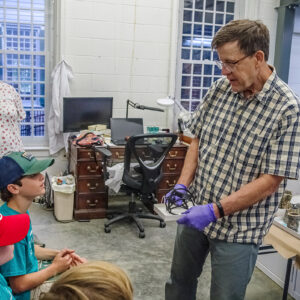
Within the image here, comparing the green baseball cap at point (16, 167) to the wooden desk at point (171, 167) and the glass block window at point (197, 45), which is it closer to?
the wooden desk at point (171, 167)

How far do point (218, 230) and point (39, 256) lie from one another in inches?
33.1

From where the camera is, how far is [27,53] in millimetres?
4562

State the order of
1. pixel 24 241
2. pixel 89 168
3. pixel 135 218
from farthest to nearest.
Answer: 1. pixel 89 168
2. pixel 135 218
3. pixel 24 241

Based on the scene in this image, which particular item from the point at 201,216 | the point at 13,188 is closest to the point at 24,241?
the point at 13,188

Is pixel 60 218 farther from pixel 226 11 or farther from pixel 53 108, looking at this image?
pixel 226 11

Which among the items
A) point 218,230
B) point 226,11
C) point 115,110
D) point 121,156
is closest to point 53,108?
point 115,110

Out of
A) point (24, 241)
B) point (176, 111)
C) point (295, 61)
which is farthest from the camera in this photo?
point (295, 61)

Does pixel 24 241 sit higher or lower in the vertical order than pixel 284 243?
higher

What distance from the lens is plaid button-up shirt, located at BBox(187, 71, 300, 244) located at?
4.98 ft

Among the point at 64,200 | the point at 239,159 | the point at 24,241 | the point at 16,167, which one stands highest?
the point at 239,159

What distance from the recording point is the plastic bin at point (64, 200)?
13.1ft

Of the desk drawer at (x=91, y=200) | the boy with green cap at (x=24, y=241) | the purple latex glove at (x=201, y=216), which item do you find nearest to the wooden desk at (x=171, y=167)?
the desk drawer at (x=91, y=200)

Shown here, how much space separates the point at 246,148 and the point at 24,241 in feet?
3.17

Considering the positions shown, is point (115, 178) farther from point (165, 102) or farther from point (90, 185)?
point (165, 102)
